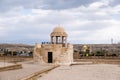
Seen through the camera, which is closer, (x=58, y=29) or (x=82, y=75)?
(x=82, y=75)

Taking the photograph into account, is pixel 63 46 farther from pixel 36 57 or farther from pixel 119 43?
pixel 119 43

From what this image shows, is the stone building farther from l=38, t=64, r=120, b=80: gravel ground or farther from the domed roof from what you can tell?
l=38, t=64, r=120, b=80: gravel ground

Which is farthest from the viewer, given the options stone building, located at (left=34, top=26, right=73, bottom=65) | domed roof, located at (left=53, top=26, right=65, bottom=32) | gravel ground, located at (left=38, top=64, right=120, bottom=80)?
domed roof, located at (left=53, top=26, right=65, bottom=32)

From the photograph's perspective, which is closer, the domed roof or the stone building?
the stone building

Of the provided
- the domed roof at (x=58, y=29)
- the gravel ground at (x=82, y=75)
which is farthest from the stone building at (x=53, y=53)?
the gravel ground at (x=82, y=75)

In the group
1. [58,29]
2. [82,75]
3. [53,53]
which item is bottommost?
[82,75]

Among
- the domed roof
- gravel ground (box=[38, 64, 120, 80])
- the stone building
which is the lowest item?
gravel ground (box=[38, 64, 120, 80])

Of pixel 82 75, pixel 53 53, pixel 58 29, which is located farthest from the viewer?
pixel 58 29

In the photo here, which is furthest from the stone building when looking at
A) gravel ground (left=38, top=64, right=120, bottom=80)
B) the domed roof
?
gravel ground (left=38, top=64, right=120, bottom=80)

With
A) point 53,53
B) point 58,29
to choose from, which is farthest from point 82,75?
point 58,29

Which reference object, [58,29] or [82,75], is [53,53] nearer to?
[58,29]

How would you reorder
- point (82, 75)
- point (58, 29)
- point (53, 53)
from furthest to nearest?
point (58, 29) < point (53, 53) < point (82, 75)

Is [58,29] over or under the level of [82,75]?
→ over

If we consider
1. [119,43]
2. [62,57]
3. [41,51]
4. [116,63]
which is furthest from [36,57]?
[119,43]
